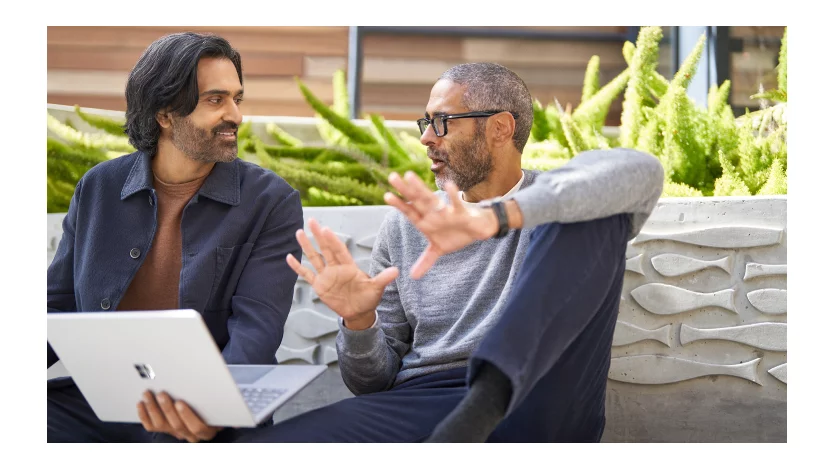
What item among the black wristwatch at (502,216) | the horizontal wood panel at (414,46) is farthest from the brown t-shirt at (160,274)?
the horizontal wood panel at (414,46)

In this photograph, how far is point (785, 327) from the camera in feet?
7.30

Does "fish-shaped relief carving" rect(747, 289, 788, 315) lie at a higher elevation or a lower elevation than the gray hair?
lower

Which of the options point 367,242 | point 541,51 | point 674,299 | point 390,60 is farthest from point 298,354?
point 541,51

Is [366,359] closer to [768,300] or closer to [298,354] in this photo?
[298,354]

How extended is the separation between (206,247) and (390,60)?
2479mm

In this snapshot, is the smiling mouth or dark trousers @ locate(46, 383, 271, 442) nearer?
dark trousers @ locate(46, 383, 271, 442)

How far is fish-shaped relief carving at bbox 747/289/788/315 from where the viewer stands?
2.22m

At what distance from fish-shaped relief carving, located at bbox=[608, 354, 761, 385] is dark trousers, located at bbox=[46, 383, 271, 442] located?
106 centimetres

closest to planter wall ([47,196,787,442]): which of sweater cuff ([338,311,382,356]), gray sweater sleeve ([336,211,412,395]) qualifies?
gray sweater sleeve ([336,211,412,395])

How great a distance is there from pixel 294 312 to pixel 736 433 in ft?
4.47

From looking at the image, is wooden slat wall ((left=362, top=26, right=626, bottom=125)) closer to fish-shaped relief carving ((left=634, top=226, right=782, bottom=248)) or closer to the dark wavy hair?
fish-shaped relief carving ((left=634, top=226, right=782, bottom=248))

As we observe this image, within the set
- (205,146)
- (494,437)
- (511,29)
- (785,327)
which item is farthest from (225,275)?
(511,29)

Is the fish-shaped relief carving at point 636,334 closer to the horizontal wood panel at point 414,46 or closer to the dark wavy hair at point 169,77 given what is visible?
the dark wavy hair at point 169,77
